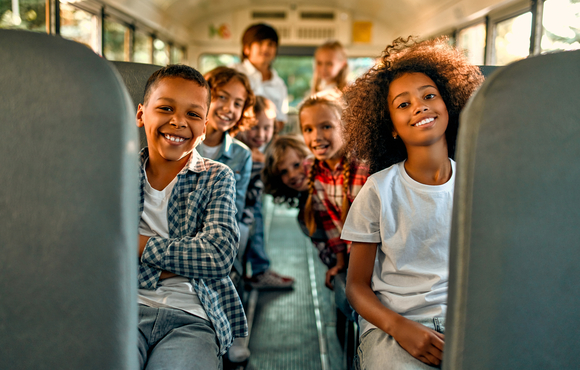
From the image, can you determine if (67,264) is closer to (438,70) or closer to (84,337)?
(84,337)

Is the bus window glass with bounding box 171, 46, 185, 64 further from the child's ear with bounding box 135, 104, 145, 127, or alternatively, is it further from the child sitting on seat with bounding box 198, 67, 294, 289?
the child's ear with bounding box 135, 104, 145, 127

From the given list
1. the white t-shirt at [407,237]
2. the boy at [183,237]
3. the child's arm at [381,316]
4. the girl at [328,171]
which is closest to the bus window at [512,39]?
the girl at [328,171]

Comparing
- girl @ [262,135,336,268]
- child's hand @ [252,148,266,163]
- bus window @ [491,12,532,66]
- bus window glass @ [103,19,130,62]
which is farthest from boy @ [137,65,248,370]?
bus window glass @ [103,19,130,62]

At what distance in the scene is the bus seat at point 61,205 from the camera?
67 cm

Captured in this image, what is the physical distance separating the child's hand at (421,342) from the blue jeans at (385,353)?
16mm

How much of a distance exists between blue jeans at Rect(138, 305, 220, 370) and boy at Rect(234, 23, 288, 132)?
232 centimetres

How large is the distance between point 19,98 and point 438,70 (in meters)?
1.06

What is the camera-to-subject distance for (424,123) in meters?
1.14

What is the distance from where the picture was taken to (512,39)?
11.9ft

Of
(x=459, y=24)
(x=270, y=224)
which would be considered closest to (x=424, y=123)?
(x=270, y=224)

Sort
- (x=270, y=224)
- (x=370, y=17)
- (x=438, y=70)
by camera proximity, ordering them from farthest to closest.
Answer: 1. (x=370, y=17)
2. (x=270, y=224)
3. (x=438, y=70)

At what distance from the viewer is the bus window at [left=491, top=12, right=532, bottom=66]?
11.0ft

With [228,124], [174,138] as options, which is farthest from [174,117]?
[228,124]

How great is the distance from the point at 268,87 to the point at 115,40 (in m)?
2.01
